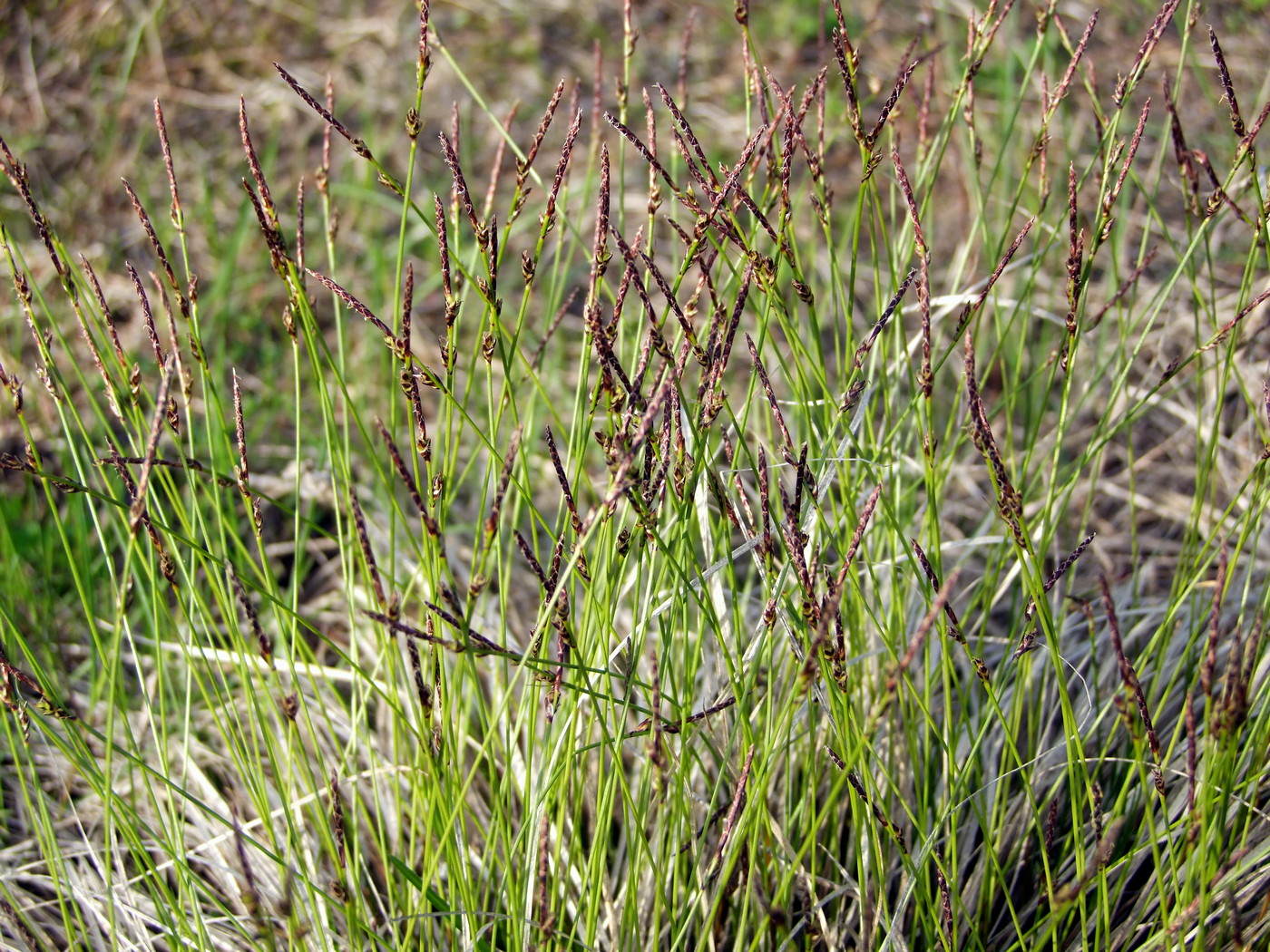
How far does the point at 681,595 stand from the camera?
98 centimetres

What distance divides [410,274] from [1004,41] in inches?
103

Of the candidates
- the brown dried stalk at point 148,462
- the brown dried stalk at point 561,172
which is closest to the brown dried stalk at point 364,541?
the brown dried stalk at point 148,462

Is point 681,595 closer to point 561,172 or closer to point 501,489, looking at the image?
point 501,489

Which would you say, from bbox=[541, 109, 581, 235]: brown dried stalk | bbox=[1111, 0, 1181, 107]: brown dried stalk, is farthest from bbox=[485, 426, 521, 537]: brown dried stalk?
bbox=[1111, 0, 1181, 107]: brown dried stalk

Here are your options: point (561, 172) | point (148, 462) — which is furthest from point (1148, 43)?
point (148, 462)

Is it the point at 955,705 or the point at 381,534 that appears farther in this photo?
the point at 381,534

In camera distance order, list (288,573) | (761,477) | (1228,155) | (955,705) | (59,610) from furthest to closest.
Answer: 1. (1228,155)
2. (288,573)
3. (59,610)
4. (955,705)
5. (761,477)

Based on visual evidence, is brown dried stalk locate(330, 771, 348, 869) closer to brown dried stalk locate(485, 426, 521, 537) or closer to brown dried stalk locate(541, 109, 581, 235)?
brown dried stalk locate(485, 426, 521, 537)

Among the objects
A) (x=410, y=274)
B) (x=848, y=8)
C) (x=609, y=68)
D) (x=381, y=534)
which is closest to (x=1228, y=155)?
(x=848, y=8)

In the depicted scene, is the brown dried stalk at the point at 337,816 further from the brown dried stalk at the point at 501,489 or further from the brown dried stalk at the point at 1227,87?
the brown dried stalk at the point at 1227,87

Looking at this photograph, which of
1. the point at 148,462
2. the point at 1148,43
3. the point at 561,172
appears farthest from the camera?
the point at 1148,43

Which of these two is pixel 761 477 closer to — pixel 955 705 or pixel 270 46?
pixel 955 705

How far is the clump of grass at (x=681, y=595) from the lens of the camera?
2.72 ft

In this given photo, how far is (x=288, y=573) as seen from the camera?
204cm
